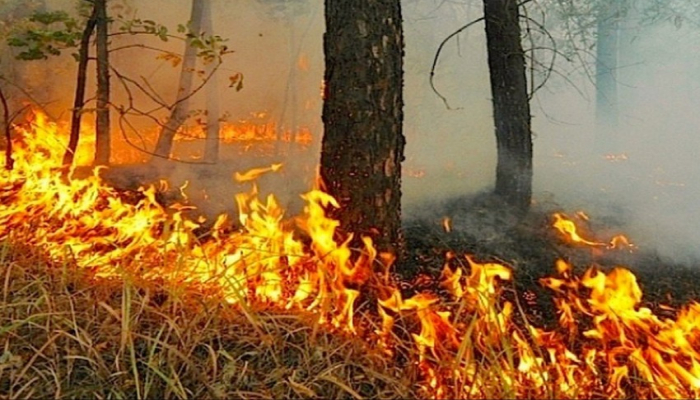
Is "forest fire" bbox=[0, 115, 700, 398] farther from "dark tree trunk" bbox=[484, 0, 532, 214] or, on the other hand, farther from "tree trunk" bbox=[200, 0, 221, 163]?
"tree trunk" bbox=[200, 0, 221, 163]

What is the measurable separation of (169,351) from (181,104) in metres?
5.08

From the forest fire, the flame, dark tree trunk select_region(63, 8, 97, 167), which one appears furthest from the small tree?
the flame

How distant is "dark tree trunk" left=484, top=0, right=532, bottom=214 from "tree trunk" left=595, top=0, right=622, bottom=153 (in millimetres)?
5197

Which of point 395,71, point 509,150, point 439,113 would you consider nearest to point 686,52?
point 439,113

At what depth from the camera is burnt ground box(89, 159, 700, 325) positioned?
388 cm

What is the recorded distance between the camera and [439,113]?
9992 millimetres

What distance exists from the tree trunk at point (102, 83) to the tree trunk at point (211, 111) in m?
1.28

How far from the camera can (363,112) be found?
137 inches

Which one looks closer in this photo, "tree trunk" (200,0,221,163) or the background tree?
"tree trunk" (200,0,221,163)

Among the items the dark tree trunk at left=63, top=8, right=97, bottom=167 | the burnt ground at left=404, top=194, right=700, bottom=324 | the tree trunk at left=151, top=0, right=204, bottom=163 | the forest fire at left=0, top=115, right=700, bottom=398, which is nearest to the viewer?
the forest fire at left=0, top=115, right=700, bottom=398

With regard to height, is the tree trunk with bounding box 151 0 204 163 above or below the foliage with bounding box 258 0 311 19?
below

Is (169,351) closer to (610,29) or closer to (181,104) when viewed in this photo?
(181,104)

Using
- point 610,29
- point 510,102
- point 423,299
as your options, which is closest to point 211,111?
point 510,102

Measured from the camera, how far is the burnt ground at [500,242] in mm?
3881
